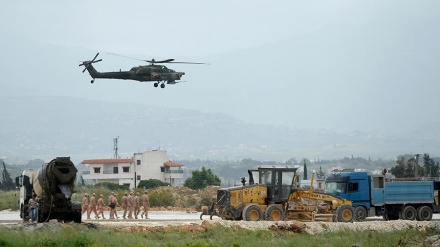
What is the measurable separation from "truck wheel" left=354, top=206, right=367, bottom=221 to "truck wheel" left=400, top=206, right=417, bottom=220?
2.66 m

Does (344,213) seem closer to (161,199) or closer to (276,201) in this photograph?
(276,201)

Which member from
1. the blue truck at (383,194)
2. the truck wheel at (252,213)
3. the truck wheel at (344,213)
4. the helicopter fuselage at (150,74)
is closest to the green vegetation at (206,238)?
the truck wheel at (252,213)

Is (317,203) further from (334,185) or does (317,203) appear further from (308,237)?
(308,237)

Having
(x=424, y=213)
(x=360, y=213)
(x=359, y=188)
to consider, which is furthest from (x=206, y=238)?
(x=424, y=213)

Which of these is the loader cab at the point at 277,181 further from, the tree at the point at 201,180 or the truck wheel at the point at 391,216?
the tree at the point at 201,180

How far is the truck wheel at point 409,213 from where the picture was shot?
48281 mm

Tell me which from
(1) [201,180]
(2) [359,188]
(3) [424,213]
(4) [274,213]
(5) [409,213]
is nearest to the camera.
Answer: (4) [274,213]

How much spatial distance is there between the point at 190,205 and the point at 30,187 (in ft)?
96.0

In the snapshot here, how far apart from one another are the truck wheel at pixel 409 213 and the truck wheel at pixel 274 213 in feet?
32.7

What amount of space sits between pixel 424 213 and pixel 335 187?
5037 millimetres

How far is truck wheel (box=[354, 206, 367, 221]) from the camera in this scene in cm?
4591

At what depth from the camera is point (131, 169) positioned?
144 metres

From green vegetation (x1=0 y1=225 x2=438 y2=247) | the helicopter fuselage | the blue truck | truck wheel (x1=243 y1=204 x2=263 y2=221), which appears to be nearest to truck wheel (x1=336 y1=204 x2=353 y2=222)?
the blue truck

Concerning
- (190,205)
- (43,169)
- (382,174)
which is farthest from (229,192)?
(190,205)
